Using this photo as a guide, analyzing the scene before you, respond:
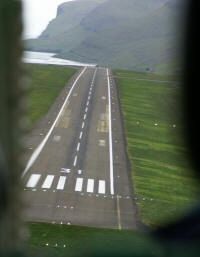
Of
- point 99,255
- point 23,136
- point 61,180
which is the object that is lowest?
point 61,180

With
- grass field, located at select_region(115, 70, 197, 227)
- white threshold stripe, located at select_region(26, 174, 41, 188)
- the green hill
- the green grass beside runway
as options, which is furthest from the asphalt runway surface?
the green hill

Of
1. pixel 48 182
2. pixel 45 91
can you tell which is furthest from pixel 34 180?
pixel 45 91

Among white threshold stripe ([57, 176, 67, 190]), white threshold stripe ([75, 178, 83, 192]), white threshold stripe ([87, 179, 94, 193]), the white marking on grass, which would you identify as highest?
the white marking on grass

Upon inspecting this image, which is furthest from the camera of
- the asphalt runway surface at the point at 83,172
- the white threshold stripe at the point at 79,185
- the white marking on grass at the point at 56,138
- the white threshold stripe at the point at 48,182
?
the white marking on grass at the point at 56,138

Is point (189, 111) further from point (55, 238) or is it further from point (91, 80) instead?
point (91, 80)

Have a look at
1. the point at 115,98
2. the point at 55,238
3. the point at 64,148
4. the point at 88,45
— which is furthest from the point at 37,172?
the point at 88,45

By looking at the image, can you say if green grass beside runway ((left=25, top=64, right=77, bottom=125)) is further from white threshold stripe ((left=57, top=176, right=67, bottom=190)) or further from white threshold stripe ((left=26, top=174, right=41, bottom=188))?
white threshold stripe ((left=57, top=176, right=67, bottom=190))

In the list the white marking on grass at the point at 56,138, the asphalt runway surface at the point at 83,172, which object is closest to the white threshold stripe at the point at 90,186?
the asphalt runway surface at the point at 83,172

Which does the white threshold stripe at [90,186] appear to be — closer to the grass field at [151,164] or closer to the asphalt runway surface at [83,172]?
the asphalt runway surface at [83,172]
